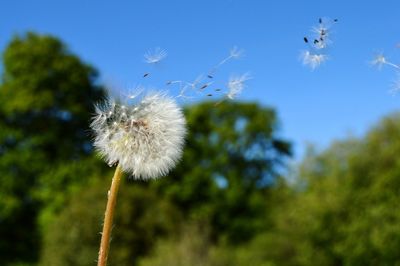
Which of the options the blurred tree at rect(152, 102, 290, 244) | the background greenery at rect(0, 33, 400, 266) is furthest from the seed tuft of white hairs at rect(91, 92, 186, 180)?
the blurred tree at rect(152, 102, 290, 244)

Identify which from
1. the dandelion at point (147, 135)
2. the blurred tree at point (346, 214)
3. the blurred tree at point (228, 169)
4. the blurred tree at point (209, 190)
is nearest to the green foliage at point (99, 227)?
the blurred tree at point (209, 190)

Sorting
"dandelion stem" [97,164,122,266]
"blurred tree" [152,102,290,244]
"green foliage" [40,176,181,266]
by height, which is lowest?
"dandelion stem" [97,164,122,266]

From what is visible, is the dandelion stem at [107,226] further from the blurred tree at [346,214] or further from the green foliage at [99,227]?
the blurred tree at [346,214]

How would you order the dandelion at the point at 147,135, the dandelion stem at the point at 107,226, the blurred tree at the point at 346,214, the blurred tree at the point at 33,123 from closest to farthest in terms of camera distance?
the dandelion stem at the point at 107,226 < the dandelion at the point at 147,135 < the blurred tree at the point at 346,214 < the blurred tree at the point at 33,123

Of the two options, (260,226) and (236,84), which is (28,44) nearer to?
(260,226)

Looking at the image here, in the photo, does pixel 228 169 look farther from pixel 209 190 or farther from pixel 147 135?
pixel 147 135

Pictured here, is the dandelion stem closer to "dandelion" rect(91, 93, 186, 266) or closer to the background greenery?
"dandelion" rect(91, 93, 186, 266)
